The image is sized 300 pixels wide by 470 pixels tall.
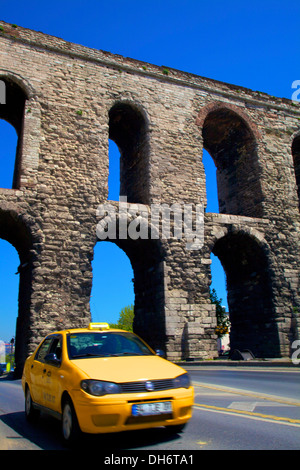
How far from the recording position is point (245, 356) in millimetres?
A: 15320

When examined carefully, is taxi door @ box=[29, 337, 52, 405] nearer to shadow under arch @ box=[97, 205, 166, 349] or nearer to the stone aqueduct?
the stone aqueduct

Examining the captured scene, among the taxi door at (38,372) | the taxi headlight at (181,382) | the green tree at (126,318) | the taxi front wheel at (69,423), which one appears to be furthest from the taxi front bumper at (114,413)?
the green tree at (126,318)

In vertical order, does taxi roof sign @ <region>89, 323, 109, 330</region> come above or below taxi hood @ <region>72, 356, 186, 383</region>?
above

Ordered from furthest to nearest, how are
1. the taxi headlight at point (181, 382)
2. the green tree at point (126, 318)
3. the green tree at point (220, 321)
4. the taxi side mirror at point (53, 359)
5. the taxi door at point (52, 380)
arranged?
the green tree at point (126, 318), the green tree at point (220, 321), the taxi side mirror at point (53, 359), the taxi door at point (52, 380), the taxi headlight at point (181, 382)

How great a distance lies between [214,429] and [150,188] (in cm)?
1233

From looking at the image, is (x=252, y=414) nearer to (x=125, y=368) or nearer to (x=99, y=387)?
(x=125, y=368)

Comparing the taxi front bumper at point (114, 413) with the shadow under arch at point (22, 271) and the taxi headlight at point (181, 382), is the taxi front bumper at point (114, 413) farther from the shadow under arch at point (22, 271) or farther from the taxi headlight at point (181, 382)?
the shadow under arch at point (22, 271)

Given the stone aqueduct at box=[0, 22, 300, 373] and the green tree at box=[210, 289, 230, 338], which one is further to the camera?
the green tree at box=[210, 289, 230, 338]

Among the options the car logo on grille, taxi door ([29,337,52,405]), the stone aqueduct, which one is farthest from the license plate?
the stone aqueduct

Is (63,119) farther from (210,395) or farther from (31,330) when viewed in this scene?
(210,395)

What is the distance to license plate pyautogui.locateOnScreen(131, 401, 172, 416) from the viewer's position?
3.87 m

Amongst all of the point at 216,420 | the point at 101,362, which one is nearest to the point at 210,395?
the point at 216,420

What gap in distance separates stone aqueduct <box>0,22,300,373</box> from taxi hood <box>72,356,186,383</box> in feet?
29.7

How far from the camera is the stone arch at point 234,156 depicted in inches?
745
